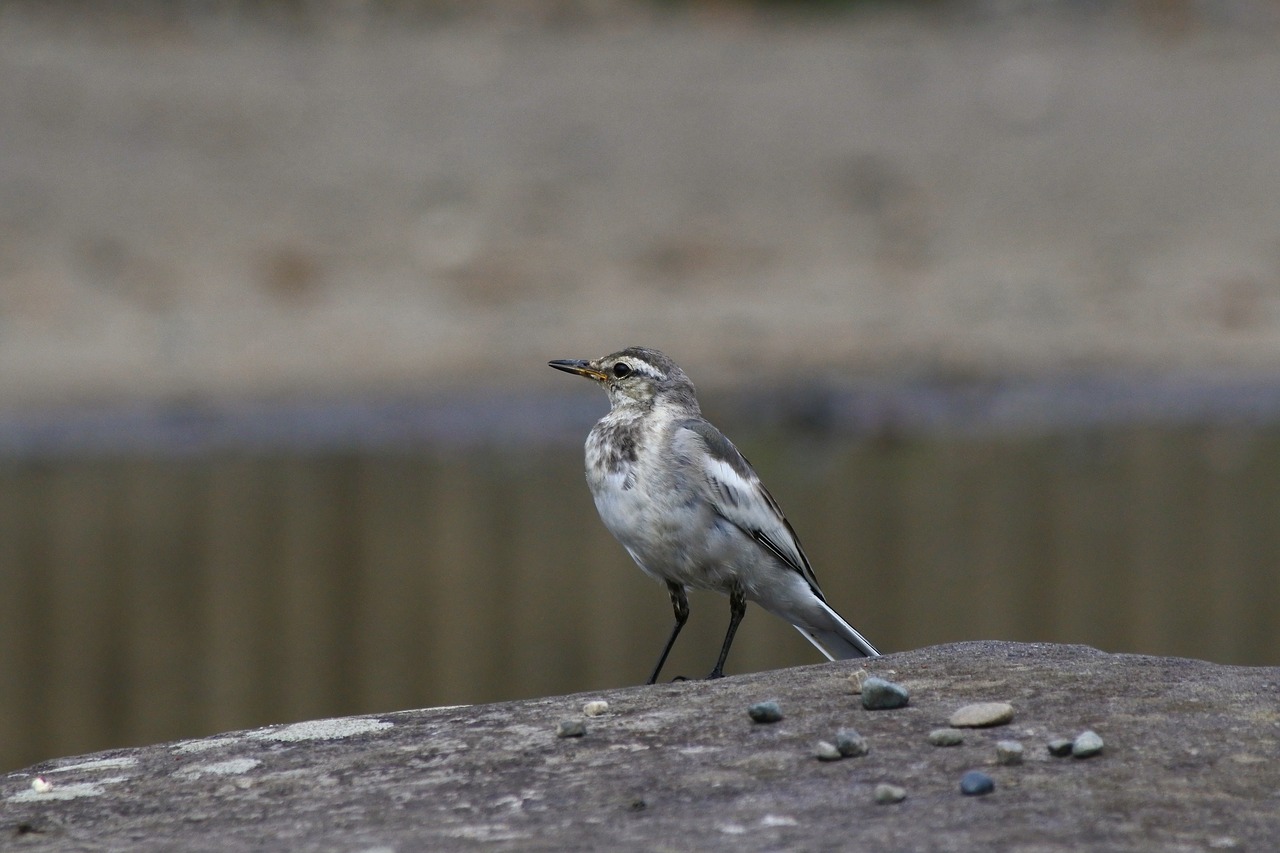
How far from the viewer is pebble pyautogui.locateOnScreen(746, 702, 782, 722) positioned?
4094 mm

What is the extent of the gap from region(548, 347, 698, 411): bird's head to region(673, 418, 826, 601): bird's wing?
0.22 m

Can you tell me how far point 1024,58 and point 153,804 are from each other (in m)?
17.6

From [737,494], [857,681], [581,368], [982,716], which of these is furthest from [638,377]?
[982,716]

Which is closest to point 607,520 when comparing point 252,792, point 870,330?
point 252,792

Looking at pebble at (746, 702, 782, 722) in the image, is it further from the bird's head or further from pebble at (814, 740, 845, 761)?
the bird's head

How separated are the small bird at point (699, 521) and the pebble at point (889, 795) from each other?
1.70 metres

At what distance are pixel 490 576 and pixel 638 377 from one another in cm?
501

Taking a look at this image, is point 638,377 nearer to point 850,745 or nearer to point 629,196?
point 850,745

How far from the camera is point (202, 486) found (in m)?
12.0

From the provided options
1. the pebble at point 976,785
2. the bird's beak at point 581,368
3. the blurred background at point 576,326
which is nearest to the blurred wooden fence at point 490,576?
the blurred background at point 576,326

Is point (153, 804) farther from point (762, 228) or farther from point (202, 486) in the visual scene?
point (762, 228)

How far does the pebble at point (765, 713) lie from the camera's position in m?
4.09

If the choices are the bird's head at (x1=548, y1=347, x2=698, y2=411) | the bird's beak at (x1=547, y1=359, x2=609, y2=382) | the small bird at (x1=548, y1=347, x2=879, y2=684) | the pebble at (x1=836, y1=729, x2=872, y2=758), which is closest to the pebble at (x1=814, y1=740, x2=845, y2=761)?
the pebble at (x1=836, y1=729, x2=872, y2=758)

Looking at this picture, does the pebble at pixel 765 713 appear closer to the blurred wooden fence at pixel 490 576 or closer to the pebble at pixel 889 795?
the pebble at pixel 889 795
